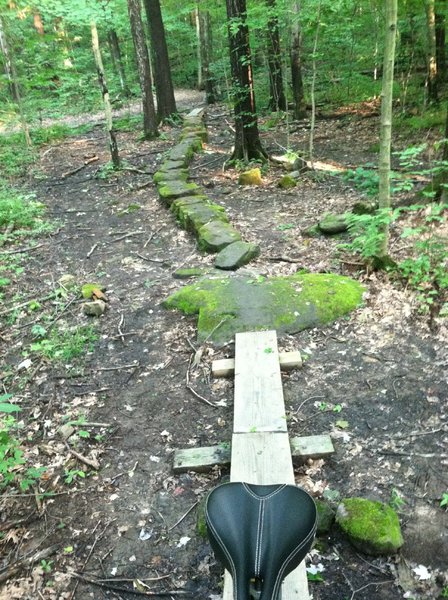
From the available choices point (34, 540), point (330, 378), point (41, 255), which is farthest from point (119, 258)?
point (34, 540)

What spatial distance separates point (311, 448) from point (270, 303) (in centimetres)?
184

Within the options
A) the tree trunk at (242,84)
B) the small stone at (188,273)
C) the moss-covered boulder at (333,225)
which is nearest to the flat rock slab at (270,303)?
the small stone at (188,273)

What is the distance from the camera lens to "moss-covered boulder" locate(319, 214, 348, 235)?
6.19 meters

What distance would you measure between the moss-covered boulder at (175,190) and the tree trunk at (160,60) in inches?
269

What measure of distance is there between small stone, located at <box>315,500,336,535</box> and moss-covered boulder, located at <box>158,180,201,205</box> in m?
6.36

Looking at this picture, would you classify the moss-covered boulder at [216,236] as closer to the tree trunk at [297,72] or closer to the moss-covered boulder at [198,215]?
the moss-covered boulder at [198,215]

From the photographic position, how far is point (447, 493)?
2777 millimetres

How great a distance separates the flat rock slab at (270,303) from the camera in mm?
4562

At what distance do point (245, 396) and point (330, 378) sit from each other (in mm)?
804

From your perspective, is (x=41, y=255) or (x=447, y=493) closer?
(x=447, y=493)

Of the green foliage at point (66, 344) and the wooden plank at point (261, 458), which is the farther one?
the green foliage at point (66, 344)

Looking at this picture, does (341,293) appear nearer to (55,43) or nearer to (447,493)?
(447,493)

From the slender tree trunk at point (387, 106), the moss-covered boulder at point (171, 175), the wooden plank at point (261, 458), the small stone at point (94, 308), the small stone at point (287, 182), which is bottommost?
the wooden plank at point (261, 458)

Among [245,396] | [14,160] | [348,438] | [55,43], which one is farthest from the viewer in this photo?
[55,43]
